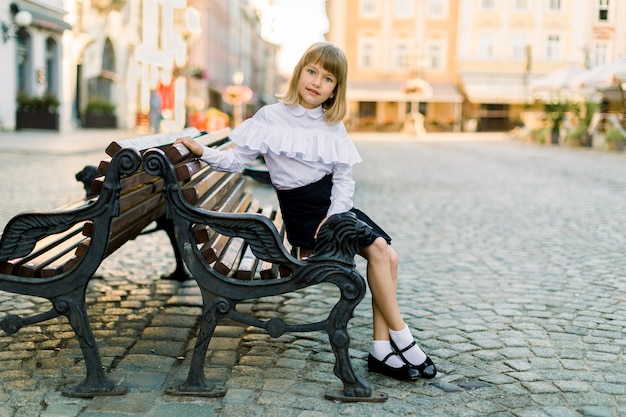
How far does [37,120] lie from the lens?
25656mm

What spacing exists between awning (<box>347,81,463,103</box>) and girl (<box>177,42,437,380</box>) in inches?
1974

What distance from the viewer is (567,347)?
402cm

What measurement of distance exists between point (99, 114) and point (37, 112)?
22.4ft

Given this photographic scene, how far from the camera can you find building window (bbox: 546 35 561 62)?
56.4m

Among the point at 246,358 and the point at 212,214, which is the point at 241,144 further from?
the point at 246,358

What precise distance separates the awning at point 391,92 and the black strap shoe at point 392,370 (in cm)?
5041

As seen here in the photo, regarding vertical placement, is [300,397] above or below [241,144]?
below

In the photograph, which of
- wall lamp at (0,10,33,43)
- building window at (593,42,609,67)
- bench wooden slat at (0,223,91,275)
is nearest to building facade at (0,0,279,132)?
wall lamp at (0,10,33,43)

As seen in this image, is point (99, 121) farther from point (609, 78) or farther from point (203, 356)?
point (203, 356)

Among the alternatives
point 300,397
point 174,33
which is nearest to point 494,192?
point 300,397

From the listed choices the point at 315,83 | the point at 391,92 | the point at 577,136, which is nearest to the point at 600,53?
the point at 391,92

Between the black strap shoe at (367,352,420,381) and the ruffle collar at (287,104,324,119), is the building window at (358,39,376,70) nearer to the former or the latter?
the ruffle collar at (287,104,324,119)

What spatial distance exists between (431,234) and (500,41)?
51002mm

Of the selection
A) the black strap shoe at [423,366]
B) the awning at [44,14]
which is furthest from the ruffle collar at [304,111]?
the awning at [44,14]
